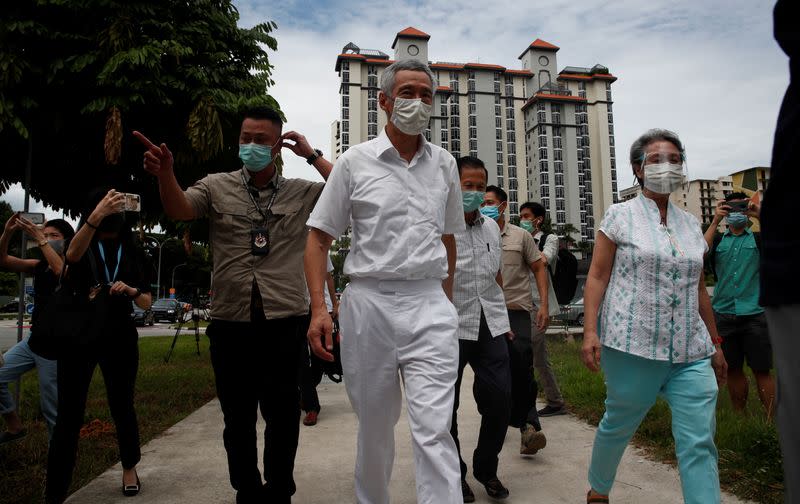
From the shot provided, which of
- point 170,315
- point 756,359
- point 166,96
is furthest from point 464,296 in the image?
point 170,315

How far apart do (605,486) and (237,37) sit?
747cm

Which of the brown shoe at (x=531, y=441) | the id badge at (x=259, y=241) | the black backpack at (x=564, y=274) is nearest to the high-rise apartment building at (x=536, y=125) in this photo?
the black backpack at (x=564, y=274)

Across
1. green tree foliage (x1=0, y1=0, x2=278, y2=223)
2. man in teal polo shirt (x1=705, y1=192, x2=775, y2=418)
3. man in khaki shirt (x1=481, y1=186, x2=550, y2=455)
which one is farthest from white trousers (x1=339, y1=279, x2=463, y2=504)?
green tree foliage (x1=0, y1=0, x2=278, y2=223)

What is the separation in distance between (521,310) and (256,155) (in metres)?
2.81

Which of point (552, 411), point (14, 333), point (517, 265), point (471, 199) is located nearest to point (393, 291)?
point (471, 199)

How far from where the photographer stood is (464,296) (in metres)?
3.95

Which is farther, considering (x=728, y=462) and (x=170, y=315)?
(x=170, y=315)

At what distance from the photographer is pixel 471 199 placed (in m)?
4.08

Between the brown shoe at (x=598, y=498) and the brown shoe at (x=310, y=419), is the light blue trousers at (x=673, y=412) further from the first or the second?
the brown shoe at (x=310, y=419)

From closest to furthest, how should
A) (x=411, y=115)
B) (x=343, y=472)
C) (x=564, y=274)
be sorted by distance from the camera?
(x=411, y=115) < (x=343, y=472) < (x=564, y=274)

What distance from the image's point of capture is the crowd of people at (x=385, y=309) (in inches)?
105

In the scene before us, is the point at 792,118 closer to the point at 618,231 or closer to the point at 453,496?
the point at 453,496

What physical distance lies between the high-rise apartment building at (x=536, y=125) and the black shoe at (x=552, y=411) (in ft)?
311

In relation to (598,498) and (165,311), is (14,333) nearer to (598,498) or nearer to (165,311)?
(165,311)
